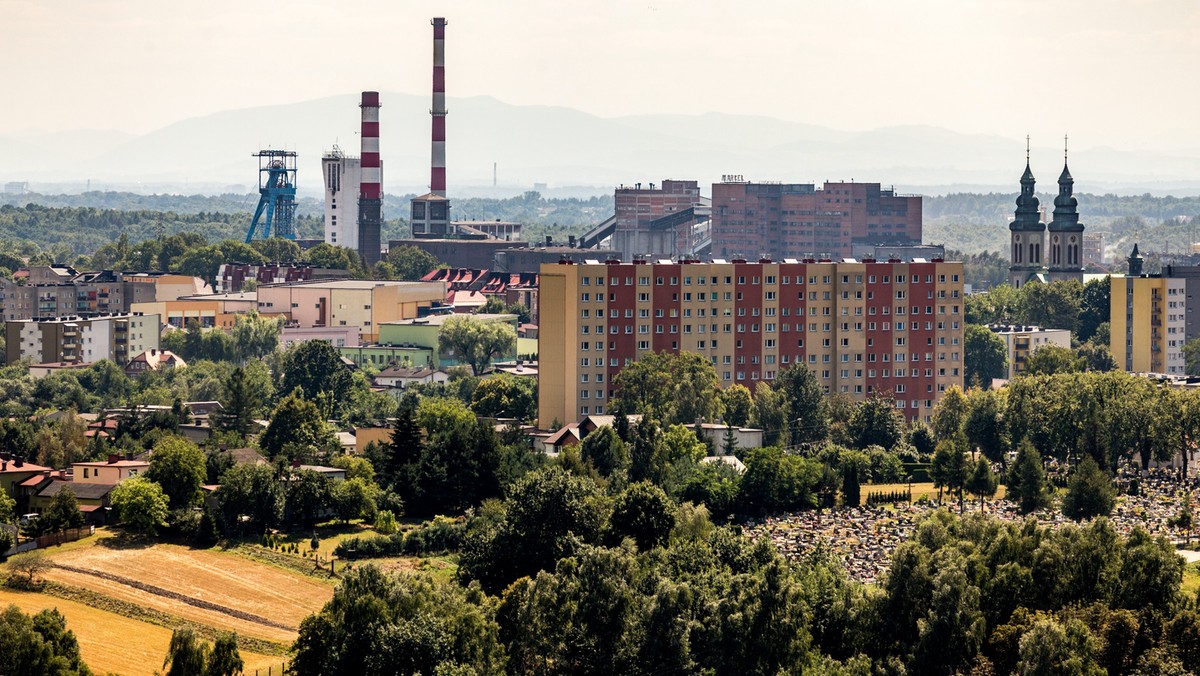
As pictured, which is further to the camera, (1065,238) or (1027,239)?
(1027,239)

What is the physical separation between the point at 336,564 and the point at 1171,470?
29.8 meters

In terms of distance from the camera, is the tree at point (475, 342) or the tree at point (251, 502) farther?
the tree at point (475, 342)

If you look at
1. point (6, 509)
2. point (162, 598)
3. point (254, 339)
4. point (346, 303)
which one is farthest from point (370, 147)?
point (162, 598)

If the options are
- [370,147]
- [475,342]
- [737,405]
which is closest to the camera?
[737,405]

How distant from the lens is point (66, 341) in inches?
4488

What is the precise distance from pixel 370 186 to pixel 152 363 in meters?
53.8

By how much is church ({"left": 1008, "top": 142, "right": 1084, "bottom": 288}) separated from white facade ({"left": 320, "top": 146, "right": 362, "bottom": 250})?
65220 mm

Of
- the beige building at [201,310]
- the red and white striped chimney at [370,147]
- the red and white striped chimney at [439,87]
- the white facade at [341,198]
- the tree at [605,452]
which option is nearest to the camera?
the tree at [605,452]

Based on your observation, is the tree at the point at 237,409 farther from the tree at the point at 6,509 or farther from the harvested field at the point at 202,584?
the harvested field at the point at 202,584

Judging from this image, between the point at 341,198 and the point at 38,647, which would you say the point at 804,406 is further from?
the point at 341,198

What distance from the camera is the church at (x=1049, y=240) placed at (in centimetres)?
13738

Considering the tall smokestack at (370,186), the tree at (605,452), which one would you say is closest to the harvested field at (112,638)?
the tree at (605,452)

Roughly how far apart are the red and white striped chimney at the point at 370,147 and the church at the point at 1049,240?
47.9m

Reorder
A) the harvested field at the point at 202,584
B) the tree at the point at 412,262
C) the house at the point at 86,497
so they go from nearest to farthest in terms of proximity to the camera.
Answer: the harvested field at the point at 202,584
the house at the point at 86,497
the tree at the point at 412,262
